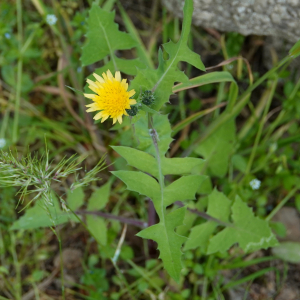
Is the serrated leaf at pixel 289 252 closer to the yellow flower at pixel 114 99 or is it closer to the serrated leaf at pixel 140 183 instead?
the serrated leaf at pixel 140 183

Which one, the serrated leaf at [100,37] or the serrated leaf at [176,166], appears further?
the serrated leaf at [100,37]

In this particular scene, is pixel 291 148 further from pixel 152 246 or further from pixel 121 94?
pixel 121 94

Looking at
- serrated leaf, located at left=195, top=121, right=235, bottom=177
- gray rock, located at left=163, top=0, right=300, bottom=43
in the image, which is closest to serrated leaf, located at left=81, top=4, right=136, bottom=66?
gray rock, located at left=163, top=0, right=300, bottom=43

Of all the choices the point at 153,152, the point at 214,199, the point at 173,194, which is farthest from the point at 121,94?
the point at 214,199

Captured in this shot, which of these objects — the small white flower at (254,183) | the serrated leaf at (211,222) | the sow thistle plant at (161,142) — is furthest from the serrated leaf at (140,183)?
the small white flower at (254,183)

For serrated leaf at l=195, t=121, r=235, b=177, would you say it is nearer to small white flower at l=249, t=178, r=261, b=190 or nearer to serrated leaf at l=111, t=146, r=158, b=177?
small white flower at l=249, t=178, r=261, b=190

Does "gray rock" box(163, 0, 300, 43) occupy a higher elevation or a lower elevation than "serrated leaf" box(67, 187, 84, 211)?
higher

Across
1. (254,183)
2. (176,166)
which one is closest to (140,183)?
(176,166)
